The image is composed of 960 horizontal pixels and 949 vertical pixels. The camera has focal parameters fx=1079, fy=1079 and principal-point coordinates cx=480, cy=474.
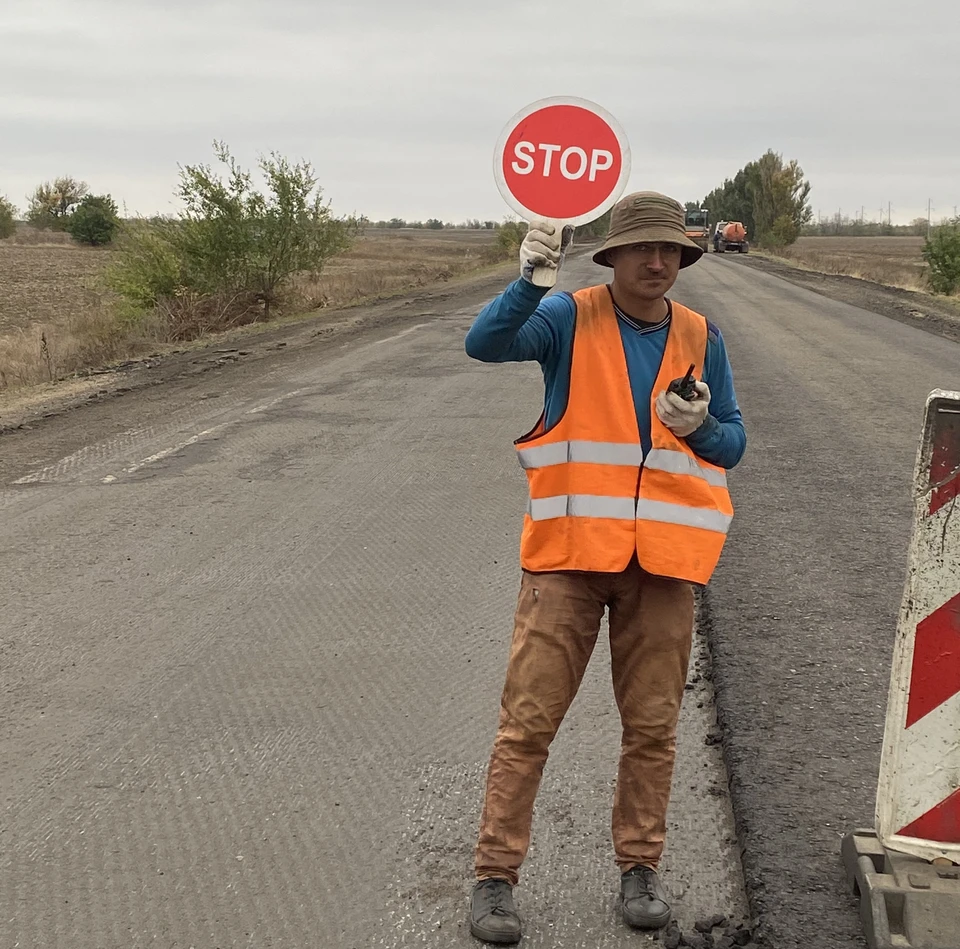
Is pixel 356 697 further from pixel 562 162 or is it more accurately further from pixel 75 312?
pixel 75 312

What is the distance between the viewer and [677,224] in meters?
2.81

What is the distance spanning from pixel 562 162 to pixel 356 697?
216 cm

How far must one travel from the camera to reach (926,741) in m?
2.64

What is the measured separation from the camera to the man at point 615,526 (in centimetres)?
274

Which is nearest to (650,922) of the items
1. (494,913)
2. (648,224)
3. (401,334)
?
(494,913)

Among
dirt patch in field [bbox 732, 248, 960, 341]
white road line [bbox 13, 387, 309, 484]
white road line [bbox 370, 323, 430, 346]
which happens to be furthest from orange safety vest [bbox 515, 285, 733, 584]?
dirt patch in field [bbox 732, 248, 960, 341]

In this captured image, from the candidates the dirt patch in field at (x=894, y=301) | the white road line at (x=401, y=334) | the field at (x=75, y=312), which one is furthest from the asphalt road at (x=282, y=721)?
Answer: the dirt patch in field at (x=894, y=301)

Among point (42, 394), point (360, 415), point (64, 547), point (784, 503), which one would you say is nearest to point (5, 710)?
point (64, 547)

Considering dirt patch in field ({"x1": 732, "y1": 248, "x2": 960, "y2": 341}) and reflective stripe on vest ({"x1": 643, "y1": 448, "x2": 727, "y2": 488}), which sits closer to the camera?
reflective stripe on vest ({"x1": 643, "y1": 448, "x2": 727, "y2": 488})

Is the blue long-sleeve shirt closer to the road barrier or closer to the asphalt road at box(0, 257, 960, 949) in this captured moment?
the road barrier

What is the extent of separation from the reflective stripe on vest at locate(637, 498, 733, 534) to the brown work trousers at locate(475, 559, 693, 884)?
133mm

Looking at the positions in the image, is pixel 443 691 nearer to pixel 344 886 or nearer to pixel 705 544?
pixel 344 886

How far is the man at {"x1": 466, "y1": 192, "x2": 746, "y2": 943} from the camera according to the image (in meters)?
2.74

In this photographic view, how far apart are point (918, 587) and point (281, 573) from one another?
3642mm
